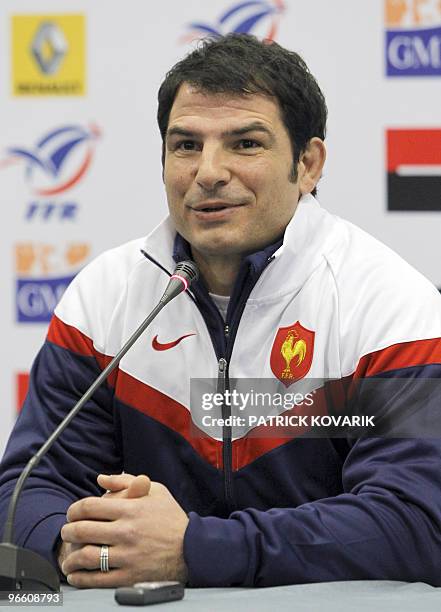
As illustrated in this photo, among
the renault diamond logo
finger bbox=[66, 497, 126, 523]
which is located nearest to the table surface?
finger bbox=[66, 497, 126, 523]

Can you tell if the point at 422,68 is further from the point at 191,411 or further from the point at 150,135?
the point at 191,411

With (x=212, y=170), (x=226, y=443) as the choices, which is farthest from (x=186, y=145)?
(x=226, y=443)

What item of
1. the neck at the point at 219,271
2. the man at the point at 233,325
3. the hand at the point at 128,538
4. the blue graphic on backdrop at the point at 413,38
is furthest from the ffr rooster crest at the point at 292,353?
the blue graphic on backdrop at the point at 413,38

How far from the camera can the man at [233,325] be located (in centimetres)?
199

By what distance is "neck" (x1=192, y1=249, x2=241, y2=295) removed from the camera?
86.0 inches

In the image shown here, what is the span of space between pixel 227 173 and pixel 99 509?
713 millimetres

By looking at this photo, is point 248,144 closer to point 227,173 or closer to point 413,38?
point 227,173

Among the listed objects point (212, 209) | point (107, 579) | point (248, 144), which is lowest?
point (107, 579)

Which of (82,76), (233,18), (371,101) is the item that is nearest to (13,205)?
(82,76)

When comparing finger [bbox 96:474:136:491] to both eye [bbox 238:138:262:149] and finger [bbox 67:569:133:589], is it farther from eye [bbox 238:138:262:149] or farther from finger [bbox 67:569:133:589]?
eye [bbox 238:138:262:149]

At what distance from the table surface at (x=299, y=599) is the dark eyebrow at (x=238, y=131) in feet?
2.89

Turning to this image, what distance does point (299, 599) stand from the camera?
1504mm

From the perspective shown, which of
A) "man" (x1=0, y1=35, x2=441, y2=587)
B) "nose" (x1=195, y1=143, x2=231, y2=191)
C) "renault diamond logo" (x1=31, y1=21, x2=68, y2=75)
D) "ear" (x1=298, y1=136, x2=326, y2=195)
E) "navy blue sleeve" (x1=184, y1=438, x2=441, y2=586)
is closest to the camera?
"navy blue sleeve" (x1=184, y1=438, x2=441, y2=586)

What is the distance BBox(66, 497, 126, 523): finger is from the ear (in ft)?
2.81
